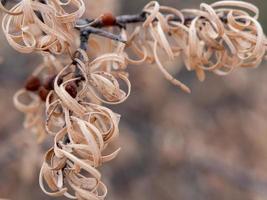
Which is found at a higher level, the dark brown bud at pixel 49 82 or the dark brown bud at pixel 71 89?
the dark brown bud at pixel 71 89

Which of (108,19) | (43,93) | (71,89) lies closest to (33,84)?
(43,93)

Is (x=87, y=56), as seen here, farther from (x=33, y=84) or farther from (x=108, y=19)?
(x=33, y=84)

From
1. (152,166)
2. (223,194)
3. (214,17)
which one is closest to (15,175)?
(152,166)

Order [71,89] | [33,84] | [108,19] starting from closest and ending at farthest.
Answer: [71,89] → [108,19] → [33,84]

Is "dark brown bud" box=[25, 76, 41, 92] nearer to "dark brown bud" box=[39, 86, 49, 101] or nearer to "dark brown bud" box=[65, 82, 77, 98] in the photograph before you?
"dark brown bud" box=[39, 86, 49, 101]

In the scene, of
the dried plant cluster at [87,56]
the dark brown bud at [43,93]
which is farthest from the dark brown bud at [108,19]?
the dark brown bud at [43,93]

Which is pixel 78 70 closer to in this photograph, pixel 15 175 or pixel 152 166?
pixel 15 175

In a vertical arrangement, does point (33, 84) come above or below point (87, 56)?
below

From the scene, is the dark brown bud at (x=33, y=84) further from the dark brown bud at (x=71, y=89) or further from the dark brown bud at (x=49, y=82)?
the dark brown bud at (x=71, y=89)
